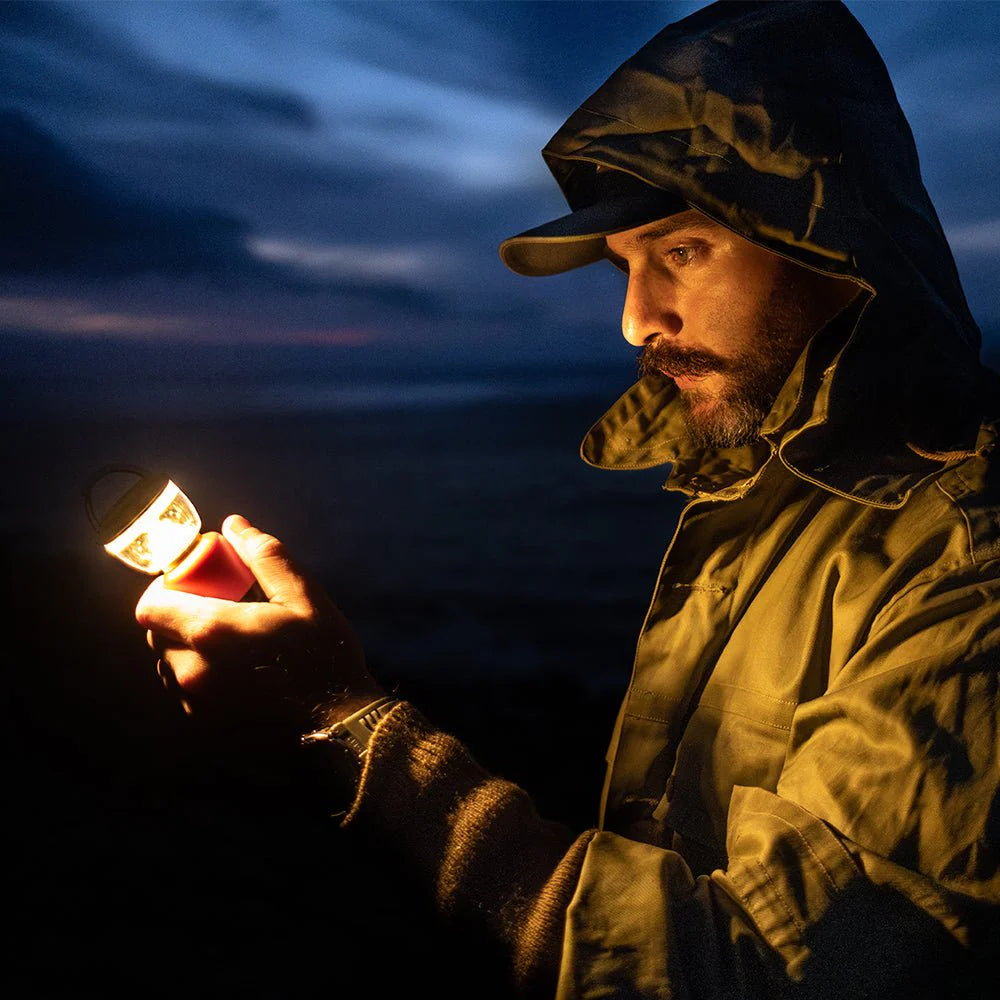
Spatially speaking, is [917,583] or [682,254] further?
[682,254]

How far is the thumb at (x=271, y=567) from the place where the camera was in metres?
1.85

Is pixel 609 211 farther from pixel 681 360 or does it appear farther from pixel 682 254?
pixel 681 360

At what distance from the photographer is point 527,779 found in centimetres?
686

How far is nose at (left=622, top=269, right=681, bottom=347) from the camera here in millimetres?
2289

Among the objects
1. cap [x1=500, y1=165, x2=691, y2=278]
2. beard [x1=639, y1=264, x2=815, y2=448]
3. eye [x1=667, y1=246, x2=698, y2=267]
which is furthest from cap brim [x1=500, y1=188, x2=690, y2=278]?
beard [x1=639, y1=264, x2=815, y2=448]

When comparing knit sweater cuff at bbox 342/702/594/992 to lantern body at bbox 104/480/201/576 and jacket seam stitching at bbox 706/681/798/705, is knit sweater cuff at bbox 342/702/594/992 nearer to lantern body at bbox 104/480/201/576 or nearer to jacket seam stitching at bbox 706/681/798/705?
jacket seam stitching at bbox 706/681/798/705

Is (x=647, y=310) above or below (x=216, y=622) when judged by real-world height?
above

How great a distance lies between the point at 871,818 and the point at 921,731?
0.55 feet

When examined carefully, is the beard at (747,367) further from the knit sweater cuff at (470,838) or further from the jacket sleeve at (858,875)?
the knit sweater cuff at (470,838)

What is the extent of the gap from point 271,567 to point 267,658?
0.93ft

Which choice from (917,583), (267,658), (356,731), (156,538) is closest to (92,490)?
(156,538)

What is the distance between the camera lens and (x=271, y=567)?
1.92 metres

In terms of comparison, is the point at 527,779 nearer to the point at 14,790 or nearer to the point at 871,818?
the point at 14,790

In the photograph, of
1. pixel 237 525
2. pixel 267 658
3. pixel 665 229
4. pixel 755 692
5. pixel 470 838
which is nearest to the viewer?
pixel 470 838
